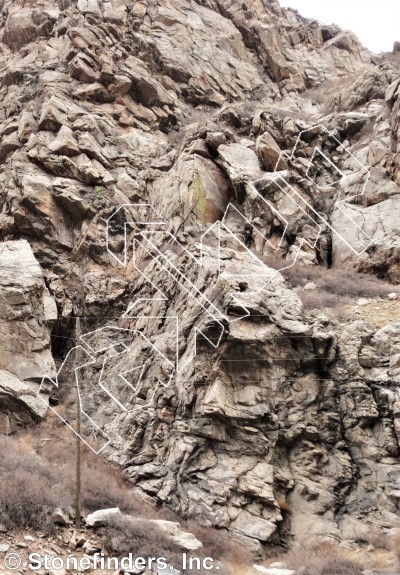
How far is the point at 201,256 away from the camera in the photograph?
18.2m

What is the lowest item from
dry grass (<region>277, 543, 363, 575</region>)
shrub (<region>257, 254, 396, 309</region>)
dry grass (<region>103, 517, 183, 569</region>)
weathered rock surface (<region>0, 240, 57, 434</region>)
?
dry grass (<region>277, 543, 363, 575</region>)

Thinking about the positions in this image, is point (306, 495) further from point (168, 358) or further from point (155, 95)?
point (155, 95)

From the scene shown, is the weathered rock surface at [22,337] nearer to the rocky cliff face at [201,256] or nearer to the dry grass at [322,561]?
the rocky cliff face at [201,256]

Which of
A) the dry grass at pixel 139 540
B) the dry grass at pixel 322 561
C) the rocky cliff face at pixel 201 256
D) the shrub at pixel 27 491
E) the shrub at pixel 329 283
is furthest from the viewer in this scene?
the shrub at pixel 329 283

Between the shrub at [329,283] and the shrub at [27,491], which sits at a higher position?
the shrub at [329,283]

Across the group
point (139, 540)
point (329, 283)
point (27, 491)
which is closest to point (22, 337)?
point (27, 491)

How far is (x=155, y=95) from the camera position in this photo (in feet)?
105

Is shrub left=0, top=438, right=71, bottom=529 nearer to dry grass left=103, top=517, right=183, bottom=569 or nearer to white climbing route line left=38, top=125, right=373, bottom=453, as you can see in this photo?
dry grass left=103, top=517, right=183, bottom=569

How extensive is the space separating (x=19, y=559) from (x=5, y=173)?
21.5 m

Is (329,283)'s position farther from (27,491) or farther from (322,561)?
(27,491)

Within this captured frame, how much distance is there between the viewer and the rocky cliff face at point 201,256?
1378 centimetres

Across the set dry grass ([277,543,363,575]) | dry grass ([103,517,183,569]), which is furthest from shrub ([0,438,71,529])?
dry grass ([277,543,363,575])

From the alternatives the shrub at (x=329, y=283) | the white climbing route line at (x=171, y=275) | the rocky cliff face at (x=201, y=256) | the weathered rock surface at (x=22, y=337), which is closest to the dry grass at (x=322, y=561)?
the rocky cliff face at (x=201, y=256)

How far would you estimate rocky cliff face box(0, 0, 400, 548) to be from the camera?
13781 mm
